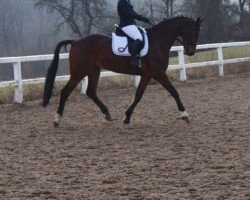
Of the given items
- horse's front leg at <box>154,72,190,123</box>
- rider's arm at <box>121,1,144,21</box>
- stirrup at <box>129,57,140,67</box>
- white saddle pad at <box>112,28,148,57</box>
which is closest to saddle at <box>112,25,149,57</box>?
white saddle pad at <box>112,28,148,57</box>

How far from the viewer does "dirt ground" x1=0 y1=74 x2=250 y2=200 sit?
14.8ft

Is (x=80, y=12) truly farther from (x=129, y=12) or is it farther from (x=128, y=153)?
(x=128, y=153)

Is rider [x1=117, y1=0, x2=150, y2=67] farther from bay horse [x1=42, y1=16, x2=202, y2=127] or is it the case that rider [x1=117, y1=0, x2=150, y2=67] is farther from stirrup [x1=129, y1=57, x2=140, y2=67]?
bay horse [x1=42, y1=16, x2=202, y2=127]

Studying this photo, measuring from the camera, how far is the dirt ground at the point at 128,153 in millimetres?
4516

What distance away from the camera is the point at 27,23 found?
52500 mm

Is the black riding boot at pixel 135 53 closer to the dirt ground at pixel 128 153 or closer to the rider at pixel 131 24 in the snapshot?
the rider at pixel 131 24

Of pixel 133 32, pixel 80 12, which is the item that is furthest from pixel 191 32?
pixel 80 12

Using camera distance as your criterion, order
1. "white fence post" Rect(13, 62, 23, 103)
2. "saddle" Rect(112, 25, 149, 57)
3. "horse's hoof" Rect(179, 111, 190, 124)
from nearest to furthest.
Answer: "horse's hoof" Rect(179, 111, 190, 124) < "saddle" Rect(112, 25, 149, 57) < "white fence post" Rect(13, 62, 23, 103)

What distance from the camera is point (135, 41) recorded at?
8.55 metres

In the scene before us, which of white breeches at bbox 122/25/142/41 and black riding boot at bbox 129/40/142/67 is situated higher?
white breeches at bbox 122/25/142/41

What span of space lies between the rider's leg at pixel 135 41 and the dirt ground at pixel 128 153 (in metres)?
1.11

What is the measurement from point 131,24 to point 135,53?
1.87ft

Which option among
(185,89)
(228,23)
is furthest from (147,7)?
(185,89)

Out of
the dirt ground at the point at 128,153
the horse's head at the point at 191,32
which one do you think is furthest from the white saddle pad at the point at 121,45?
the dirt ground at the point at 128,153
